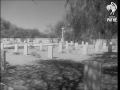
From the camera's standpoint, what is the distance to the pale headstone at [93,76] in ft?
6.19

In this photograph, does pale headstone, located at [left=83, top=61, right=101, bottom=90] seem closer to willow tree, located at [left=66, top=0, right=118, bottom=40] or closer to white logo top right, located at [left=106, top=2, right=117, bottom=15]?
white logo top right, located at [left=106, top=2, right=117, bottom=15]

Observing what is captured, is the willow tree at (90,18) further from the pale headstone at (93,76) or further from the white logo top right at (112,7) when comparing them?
the pale headstone at (93,76)

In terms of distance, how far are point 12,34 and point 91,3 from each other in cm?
4046

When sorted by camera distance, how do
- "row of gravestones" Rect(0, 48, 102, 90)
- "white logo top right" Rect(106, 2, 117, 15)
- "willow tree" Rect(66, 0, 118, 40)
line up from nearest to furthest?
"row of gravestones" Rect(0, 48, 102, 90) < "white logo top right" Rect(106, 2, 117, 15) < "willow tree" Rect(66, 0, 118, 40)

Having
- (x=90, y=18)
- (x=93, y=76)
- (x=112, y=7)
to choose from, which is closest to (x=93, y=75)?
(x=93, y=76)

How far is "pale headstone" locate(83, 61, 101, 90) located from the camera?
1.89 meters

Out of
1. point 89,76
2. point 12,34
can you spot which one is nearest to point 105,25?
point 89,76

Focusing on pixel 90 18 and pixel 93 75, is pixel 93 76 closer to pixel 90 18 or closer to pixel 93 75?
pixel 93 75

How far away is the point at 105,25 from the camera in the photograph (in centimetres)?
578

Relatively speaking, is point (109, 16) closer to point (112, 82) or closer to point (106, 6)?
point (106, 6)

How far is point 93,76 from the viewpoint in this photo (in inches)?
76.7

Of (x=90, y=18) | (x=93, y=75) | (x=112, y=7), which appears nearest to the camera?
(x=93, y=75)

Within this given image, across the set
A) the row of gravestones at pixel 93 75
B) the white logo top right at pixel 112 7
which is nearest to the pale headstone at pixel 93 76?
the row of gravestones at pixel 93 75

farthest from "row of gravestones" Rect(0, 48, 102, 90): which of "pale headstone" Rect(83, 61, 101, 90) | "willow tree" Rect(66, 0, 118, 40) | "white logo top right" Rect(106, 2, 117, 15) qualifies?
"willow tree" Rect(66, 0, 118, 40)
